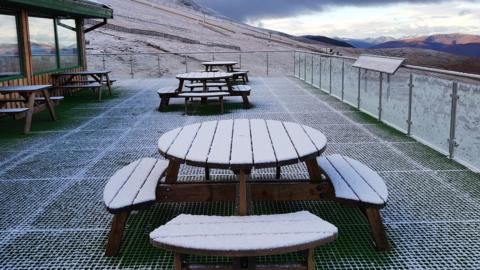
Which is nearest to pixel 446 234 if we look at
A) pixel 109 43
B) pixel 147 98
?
pixel 147 98

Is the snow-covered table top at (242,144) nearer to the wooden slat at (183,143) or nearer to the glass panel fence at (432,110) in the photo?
the wooden slat at (183,143)

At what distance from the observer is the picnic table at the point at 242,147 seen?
291cm

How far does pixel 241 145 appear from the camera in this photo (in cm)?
325

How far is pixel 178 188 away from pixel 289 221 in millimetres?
1143

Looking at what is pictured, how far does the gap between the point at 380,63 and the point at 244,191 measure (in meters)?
5.21

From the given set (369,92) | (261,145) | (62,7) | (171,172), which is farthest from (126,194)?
(62,7)

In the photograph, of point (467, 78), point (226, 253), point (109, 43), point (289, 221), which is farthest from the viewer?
point (109, 43)

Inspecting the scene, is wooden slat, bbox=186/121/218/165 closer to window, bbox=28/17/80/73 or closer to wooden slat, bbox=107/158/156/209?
wooden slat, bbox=107/158/156/209

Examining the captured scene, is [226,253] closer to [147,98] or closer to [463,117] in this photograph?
[463,117]

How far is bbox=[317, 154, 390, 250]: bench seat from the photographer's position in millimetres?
3069

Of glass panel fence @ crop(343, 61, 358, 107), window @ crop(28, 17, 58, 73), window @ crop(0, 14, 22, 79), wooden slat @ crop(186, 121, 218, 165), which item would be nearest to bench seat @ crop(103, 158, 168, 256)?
wooden slat @ crop(186, 121, 218, 165)

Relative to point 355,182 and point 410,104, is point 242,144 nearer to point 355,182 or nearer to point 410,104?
point 355,182

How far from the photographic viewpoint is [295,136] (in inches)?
139

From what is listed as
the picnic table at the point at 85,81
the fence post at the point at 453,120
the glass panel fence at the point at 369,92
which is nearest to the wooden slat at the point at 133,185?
the fence post at the point at 453,120
